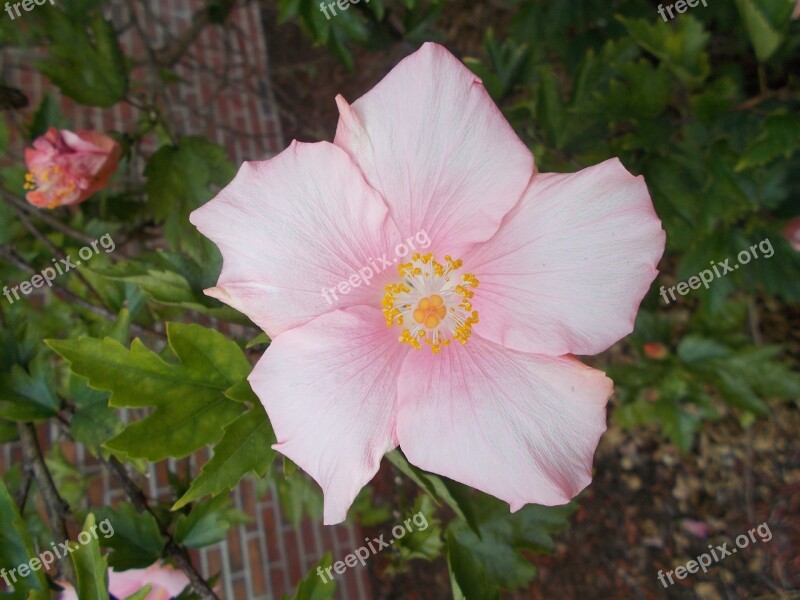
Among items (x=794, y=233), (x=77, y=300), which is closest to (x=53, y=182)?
(x=77, y=300)

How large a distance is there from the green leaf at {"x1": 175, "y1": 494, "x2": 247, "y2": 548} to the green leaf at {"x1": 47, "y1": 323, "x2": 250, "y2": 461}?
0.76 ft

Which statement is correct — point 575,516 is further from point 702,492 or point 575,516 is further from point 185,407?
point 185,407

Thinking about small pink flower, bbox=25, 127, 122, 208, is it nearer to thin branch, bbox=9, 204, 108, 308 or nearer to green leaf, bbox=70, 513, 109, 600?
thin branch, bbox=9, 204, 108, 308

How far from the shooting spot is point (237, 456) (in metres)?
0.85

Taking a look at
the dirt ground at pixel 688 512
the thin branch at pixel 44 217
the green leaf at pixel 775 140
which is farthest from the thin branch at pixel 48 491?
the dirt ground at pixel 688 512

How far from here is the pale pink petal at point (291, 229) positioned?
0.74m

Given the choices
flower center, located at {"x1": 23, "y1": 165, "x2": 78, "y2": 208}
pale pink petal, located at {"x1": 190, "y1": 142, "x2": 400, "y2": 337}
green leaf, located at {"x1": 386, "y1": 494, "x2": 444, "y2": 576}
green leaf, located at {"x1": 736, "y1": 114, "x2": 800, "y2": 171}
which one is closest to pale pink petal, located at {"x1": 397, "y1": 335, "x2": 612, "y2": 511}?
pale pink petal, located at {"x1": 190, "y1": 142, "x2": 400, "y2": 337}

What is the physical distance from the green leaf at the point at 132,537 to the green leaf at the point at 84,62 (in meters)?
0.89

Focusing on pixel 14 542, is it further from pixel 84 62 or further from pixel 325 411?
pixel 84 62

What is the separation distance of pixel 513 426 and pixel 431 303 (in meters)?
0.20

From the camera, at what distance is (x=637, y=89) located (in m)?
1.28

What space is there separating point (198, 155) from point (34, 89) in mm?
3357

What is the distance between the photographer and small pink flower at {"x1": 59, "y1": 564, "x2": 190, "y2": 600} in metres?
1.10

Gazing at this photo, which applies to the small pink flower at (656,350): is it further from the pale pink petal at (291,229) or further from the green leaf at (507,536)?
the pale pink petal at (291,229)
